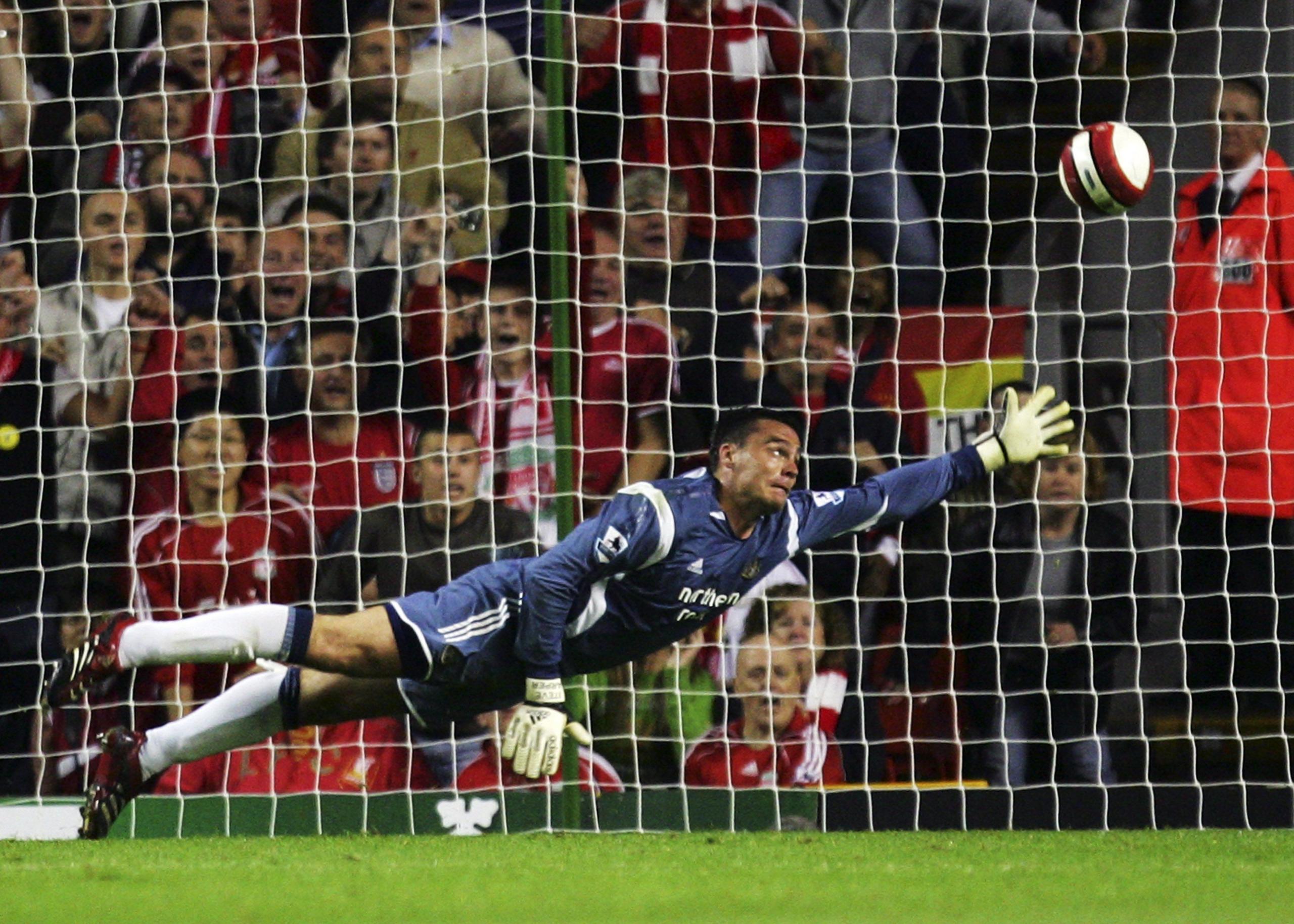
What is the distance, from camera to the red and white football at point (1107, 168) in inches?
234

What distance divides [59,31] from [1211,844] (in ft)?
16.9

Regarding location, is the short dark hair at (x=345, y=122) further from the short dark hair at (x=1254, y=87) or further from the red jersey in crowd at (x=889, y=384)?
the short dark hair at (x=1254, y=87)

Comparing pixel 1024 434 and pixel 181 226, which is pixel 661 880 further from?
pixel 181 226

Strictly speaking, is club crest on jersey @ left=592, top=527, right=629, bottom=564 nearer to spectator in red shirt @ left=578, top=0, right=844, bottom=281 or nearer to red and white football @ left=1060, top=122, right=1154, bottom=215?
spectator in red shirt @ left=578, top=0, right=844, bottom=281

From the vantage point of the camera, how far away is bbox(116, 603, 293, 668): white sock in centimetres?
602

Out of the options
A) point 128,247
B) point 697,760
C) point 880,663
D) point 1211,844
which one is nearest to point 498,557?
point 697,760

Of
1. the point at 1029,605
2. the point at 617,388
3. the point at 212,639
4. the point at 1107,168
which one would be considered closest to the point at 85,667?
the point at 212,639

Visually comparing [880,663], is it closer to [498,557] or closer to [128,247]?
[498,557]

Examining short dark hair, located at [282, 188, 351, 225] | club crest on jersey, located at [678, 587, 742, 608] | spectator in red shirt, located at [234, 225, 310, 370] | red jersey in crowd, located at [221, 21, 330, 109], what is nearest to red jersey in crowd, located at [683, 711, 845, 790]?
club crest on jersey, located at [678, 587, 742, 608]

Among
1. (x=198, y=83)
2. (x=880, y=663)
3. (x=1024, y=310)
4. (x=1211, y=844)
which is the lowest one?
(x=1211, y=844)

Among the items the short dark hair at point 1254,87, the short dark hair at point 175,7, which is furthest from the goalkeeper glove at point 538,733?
the short dark hair at point 1254,87

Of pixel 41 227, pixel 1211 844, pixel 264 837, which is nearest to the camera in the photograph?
pixel 1211 844

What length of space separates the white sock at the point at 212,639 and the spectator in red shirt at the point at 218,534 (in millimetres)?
815

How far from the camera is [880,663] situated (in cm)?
686
